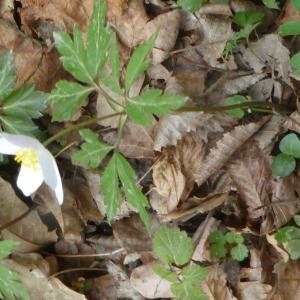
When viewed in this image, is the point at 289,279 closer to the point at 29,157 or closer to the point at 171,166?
the point at 171,166

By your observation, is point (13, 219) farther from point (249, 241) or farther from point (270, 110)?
point (270, 110)

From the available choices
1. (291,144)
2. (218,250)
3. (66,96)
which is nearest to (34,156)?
(66,96)

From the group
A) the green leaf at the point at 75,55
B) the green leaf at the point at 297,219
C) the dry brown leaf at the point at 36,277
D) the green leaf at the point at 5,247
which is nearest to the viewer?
the green leaf at the point at 75,55

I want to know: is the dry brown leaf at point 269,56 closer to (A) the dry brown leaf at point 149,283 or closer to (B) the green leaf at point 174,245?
(B) the green leaf at point 174,245

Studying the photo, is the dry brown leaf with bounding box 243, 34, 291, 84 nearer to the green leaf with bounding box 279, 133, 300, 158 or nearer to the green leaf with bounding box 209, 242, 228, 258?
the green leaf with bounding box 279, 133, 300, 158

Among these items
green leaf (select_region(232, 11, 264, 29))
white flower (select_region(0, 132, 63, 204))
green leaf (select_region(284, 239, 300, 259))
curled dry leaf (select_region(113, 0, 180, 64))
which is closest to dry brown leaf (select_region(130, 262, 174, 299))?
green leaf (select_region(284, 239, 300, 259))

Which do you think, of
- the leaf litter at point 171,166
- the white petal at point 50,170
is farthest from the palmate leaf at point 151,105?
the leaf litter at point 171,166
